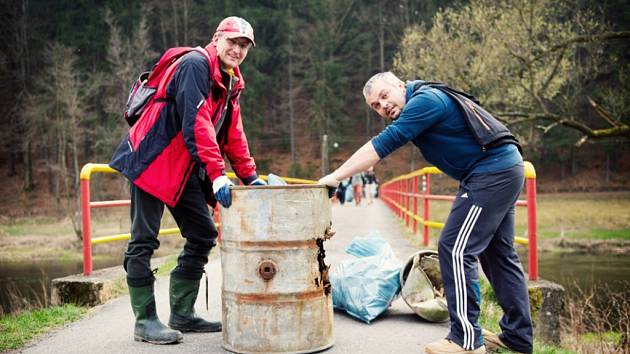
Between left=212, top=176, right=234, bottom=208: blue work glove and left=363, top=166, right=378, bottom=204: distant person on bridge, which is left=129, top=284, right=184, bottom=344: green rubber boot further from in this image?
left=363, top=166, right=378, bottom=204: distant person on bridge

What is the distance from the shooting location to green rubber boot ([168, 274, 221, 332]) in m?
3.96

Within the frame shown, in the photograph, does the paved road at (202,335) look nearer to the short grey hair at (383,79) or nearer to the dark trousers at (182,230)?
the dark trousers at (182,230)

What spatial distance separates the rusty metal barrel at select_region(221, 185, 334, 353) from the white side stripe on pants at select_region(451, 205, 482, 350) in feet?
2.44

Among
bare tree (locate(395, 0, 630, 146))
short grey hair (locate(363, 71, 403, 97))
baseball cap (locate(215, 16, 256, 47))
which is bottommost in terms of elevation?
short grey hair (locate(363, 71, 403, 97))

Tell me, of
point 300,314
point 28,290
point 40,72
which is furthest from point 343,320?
point 40,72

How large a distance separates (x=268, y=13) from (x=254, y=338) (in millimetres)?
44236

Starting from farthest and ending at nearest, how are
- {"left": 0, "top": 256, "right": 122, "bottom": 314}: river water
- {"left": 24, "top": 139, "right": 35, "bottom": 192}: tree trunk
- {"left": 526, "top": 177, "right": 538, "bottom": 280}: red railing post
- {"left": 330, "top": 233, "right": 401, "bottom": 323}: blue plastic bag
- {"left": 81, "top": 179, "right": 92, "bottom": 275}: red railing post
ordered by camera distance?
1. {"left": 24, "top": 139, "right": 35, "bottom": 192}: tree trunk
2. {"left": 0, "top": 256, "right": 122, "bottom": 314}: river water
3. {"left": 81, "top": 179, "right": 92, "bottom": 275}: red railing post
4. {"left": 526, "top": 177, "right": 538, "bottom": 280}: red railing post
5. {"left": 330, "top": 233, "right": 401, "bottom": 323}: blue plastic bag

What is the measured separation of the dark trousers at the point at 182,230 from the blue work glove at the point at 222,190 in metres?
0.37

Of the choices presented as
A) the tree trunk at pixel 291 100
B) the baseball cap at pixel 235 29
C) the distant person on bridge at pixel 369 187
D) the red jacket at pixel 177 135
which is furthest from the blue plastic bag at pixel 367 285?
the tree trunk at pixel 291 100

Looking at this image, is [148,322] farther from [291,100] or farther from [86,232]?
[291,100]

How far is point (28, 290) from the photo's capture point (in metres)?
12.6

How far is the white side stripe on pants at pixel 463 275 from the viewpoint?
3.25 meters

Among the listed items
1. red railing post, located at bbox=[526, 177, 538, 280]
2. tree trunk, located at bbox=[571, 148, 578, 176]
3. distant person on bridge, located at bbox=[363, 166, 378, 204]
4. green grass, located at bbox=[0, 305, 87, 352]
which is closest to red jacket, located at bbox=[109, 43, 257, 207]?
green grass, located at bbox=[0, 305, 87, 352]

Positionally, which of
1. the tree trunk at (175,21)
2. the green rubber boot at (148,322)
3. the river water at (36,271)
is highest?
the tree trunk at (175,21)
